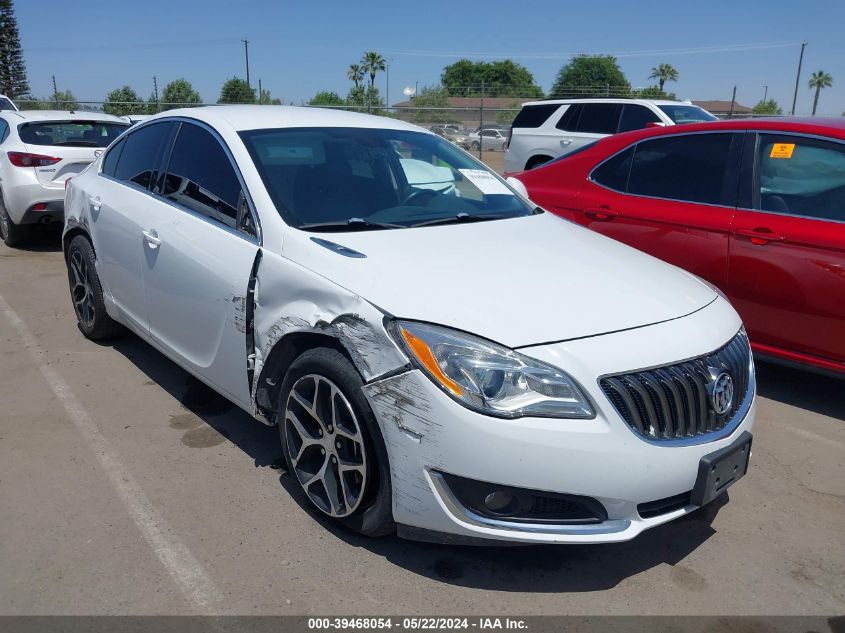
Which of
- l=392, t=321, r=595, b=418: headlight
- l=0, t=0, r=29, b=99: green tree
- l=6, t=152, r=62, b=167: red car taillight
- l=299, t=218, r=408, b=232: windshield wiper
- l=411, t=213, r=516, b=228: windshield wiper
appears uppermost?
l=0, t=0, r=29, b=99: green tree

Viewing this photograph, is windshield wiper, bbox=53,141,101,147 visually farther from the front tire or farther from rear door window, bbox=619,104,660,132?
rear door window, bbox=619,104,660,132

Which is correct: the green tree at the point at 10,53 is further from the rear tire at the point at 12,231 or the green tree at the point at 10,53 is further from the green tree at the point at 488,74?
the green tree at the point at 488,74

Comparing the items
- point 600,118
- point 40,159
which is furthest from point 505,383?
point 600,118

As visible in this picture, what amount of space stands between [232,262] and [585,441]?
1754 millimetres

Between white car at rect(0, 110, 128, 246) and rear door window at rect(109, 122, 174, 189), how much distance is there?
3.59m

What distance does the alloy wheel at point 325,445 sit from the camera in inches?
105

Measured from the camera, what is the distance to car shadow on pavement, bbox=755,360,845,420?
4296mm

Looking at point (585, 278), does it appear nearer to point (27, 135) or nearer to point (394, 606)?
point (394, 606)

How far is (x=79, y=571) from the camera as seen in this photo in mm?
2664

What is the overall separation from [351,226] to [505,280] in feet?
2.65

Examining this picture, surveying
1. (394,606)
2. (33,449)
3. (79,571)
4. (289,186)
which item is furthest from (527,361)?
(33,449)

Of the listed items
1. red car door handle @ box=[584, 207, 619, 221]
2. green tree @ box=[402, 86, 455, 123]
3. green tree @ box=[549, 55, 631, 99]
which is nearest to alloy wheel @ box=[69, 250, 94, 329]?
red car door handle @ box=[584, 207, 619, 221]

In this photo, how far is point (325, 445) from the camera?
2.82 meters

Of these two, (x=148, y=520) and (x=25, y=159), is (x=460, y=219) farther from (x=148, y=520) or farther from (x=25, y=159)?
(x=25, y=159)
